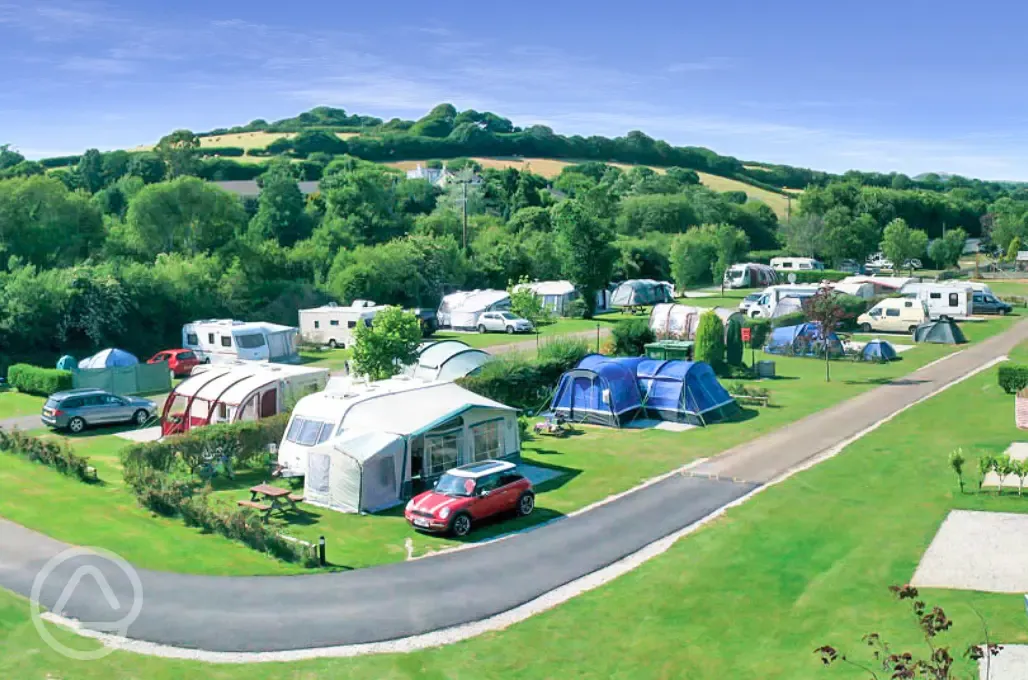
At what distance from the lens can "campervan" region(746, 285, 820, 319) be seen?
51031mm

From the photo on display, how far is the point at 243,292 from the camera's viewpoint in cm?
4891

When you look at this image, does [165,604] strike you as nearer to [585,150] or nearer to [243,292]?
[243,292]

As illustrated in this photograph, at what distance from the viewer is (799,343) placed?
135 feet

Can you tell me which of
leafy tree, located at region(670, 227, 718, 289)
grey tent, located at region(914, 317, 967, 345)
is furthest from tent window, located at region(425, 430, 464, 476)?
leafy tree, located at region(670, 227, 718, 289)

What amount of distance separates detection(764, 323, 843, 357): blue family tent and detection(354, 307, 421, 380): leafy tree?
2048 cm

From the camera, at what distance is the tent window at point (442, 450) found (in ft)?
67.0

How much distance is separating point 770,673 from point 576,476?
33.8 feet

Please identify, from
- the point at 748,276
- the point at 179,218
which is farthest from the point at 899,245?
the point at 179,218

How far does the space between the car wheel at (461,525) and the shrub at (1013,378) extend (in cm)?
2058

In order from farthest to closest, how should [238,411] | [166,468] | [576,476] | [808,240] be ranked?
→ [808,240]
[238,411]
[576,476]
[166,468]

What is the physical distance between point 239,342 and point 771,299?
29.2m

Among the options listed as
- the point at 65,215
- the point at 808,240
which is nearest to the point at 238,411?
the point at 65,215

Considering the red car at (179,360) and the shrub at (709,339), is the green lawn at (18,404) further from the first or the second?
the shrub at (709,339)

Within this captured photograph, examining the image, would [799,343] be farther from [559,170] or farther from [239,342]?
[559,170]
